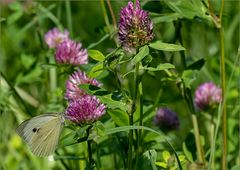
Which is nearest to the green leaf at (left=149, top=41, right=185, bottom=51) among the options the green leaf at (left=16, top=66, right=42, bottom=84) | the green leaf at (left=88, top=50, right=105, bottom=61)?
the green leaf at (left=88, top=50, right=105, bottom=61)

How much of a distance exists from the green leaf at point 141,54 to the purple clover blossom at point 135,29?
21mm

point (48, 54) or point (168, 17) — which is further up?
point (168, 17)

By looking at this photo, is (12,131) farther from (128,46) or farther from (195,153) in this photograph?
(128,46)

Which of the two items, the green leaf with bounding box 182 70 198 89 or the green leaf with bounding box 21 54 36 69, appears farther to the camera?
the green leaf with bounding box 21 54 36 69

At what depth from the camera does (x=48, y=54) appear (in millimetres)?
2080

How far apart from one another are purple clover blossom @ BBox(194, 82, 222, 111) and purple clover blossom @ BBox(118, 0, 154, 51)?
0.65 metres

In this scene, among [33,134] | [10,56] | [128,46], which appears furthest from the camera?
[10,56]

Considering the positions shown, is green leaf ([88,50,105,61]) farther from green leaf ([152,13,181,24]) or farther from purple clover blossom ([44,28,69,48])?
purple clover blossom ([44,28,69,48])

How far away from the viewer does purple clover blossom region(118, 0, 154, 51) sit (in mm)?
1261

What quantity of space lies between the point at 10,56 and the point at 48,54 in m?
1.15

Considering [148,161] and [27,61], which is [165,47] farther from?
[27,61]

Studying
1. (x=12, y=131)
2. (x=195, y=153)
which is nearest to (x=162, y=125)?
(x=195, y=153)

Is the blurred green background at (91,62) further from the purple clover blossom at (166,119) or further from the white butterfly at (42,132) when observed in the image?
the white butterfly at (42,132)

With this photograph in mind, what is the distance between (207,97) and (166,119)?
0.15 metres
